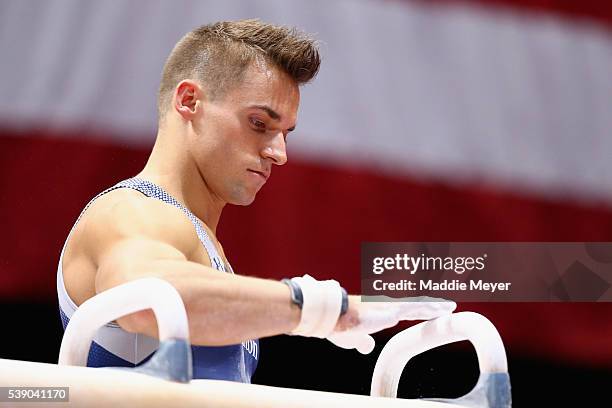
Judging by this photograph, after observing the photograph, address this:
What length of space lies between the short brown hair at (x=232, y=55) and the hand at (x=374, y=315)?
766mm

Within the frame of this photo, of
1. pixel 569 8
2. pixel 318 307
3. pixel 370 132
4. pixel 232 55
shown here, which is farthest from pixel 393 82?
pixel 318 307

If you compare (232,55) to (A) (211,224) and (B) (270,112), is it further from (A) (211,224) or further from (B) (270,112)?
(A) (211,224)

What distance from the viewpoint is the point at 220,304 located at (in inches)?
55.6

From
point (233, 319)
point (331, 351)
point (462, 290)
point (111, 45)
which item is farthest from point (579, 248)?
point (233, 319)

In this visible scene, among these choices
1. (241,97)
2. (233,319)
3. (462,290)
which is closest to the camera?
(233,319)

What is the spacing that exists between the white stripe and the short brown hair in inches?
40.6

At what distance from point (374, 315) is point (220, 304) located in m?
0.31

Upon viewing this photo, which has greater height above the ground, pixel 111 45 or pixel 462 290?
pixel 111 45

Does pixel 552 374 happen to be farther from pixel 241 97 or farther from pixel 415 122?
pixel 241 97

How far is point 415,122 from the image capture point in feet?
11.2

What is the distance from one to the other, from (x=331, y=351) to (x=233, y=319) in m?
1.76

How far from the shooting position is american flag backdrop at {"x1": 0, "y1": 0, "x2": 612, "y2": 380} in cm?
325

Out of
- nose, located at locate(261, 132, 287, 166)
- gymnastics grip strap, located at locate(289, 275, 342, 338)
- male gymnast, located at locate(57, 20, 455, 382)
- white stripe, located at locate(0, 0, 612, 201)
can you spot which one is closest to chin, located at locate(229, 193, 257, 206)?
male gymnast, located at locate(57, 20, 455, 382)

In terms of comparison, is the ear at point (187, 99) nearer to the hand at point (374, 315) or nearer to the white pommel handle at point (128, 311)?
the hand at point (374, 315)
